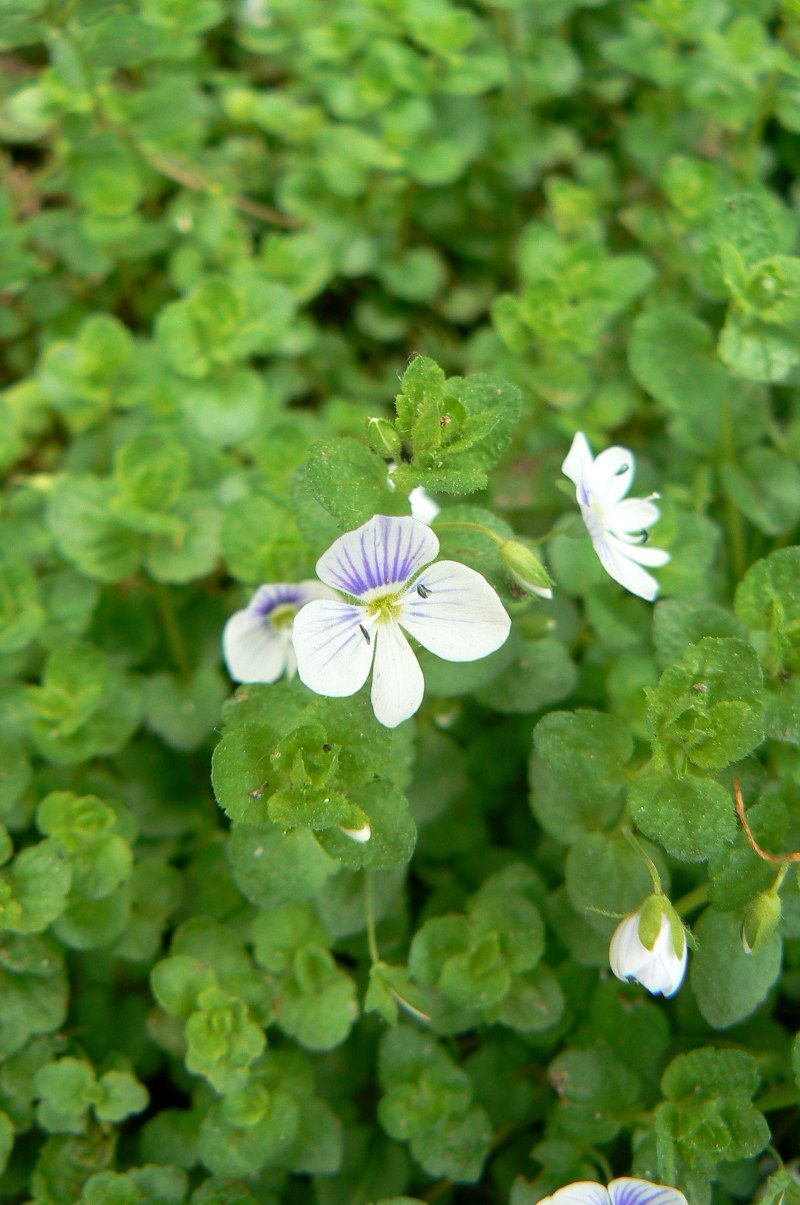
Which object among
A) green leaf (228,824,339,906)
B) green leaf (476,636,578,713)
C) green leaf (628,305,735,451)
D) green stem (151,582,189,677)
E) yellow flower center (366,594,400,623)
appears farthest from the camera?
green stem (151,582,189,677)

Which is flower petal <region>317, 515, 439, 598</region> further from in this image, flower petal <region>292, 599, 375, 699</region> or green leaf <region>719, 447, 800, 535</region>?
green leaf <region>719, 447, 800, 535</region>

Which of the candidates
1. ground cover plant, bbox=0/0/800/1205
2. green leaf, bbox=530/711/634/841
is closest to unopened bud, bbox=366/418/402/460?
ground cover plant, bbox=0/0/800/1205

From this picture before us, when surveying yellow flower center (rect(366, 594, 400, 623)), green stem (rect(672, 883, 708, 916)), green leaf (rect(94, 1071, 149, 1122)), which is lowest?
green leaf (rect(94, 1071, 149, 1122))

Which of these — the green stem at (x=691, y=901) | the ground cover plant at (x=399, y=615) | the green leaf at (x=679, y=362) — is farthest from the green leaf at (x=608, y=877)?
the green leaf at (x=679, y=362)

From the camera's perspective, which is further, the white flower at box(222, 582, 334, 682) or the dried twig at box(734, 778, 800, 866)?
the white flower at box(222, 582, 334, 682)

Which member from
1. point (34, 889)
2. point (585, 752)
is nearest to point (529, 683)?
point (585, 752)

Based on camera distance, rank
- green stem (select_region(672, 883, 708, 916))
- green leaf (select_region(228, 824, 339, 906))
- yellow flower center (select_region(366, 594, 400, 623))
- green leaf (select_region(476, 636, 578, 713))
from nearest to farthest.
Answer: yellow flower center (select_region(366, 594, 400, 623)) → green leaf (select_region(228, 824, 339, 906)) → green stem (select_region(672, 883, 708, 916)) → green leaf (select_region(476, 636, 578, 713))

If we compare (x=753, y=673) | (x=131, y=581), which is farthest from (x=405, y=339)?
(x=753, y=673)

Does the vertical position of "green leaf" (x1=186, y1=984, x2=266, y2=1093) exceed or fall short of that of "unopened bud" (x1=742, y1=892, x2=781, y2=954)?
it falls short
